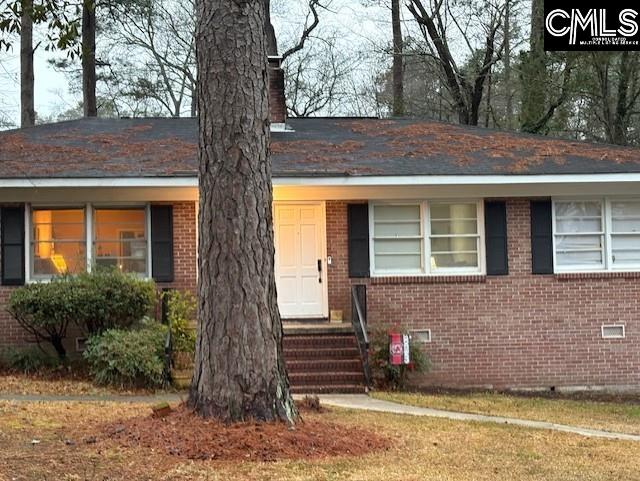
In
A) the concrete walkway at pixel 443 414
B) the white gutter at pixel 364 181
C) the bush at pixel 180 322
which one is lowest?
the concrete walkway at pixel 443 414

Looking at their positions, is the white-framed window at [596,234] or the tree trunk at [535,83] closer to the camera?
the white-framed window at [596,234]

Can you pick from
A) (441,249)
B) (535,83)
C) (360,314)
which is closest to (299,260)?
(360,314)

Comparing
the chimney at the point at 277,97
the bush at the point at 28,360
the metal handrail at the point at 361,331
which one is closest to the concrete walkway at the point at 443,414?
the metal handrail at the point at 361,331

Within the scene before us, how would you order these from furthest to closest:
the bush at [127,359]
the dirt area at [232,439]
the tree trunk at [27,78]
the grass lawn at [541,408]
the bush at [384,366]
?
the tree trunk at [27,78] < the bush at [384,366] < the bush at [127,359] < the grass lawn at [541,408] < the dirt area at [232,439]

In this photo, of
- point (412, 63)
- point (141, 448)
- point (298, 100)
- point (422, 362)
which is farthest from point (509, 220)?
point (298, 100)

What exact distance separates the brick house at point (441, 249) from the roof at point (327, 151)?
3.1 inches

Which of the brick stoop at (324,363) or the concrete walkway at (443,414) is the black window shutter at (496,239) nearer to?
the brick stoop at (324,363)

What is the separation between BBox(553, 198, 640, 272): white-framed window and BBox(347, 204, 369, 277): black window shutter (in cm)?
325

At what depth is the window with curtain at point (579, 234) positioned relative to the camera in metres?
13.4

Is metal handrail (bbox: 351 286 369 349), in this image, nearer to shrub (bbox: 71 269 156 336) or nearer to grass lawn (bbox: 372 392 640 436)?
grass lawn (bbox: 372 392 640 436)

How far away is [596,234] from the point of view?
13.4 meters

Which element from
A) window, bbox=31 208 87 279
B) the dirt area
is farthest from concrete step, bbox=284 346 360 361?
the dirt area

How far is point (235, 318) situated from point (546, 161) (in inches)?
337

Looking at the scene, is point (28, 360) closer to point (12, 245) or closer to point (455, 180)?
point (12, 245)
